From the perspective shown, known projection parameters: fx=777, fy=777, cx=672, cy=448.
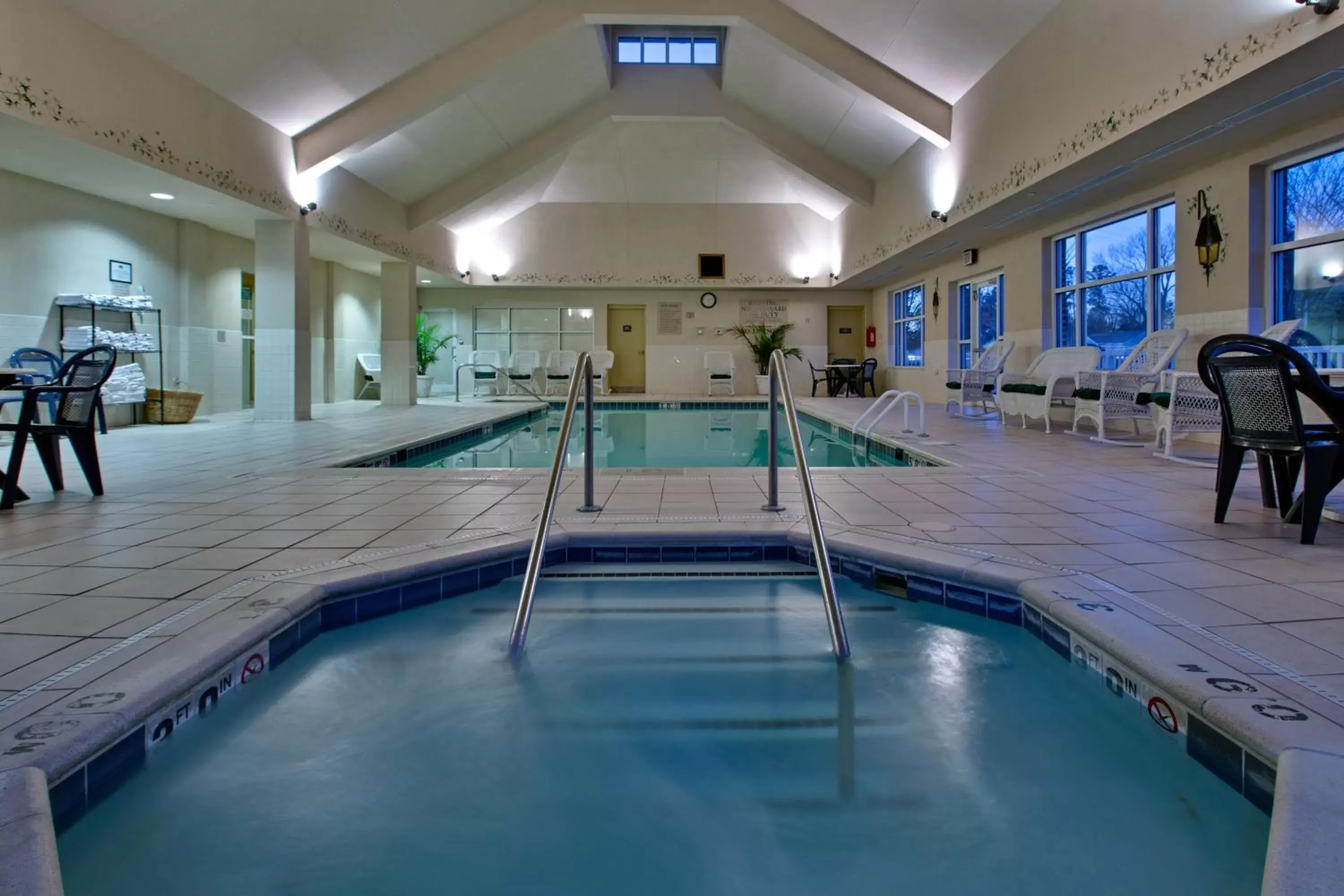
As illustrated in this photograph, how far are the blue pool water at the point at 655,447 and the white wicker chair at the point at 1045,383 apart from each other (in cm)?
165

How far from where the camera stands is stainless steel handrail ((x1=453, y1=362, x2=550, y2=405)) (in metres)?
11.9

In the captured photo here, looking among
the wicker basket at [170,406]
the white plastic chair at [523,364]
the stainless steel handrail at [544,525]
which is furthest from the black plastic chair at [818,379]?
the stainless steel handrail at [544,525]

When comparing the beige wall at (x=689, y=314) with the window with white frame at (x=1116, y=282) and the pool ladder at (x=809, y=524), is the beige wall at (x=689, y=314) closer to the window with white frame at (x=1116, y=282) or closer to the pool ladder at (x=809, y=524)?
the window with white frame at (x=1116, y=282)

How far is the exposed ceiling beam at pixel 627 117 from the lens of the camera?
10789 millimetres

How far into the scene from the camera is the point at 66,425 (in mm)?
3447

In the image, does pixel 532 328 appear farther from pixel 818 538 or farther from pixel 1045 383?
pixel 818 538

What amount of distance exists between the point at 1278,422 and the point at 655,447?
4.88m

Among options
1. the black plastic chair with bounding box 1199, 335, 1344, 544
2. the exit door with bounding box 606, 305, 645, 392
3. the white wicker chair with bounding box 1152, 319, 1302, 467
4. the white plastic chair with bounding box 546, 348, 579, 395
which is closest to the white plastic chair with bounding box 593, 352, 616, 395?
the white plastic chair with bounding box 546, 348, 579, 395

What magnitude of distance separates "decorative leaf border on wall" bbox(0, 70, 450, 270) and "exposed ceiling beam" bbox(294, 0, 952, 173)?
65 centimetres

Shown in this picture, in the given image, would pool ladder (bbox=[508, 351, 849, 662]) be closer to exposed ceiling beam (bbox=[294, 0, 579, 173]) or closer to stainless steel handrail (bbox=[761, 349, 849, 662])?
stainless steel handrail (bbox=[761, 349, 849, 662])

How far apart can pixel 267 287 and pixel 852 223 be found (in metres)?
8.72

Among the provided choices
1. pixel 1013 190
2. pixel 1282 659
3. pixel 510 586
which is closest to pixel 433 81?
Result: pixel 1013 190

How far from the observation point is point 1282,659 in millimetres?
1599

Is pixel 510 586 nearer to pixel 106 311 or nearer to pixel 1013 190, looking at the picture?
pixel 1013 190
